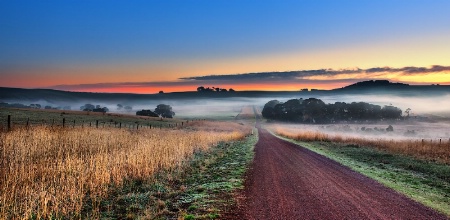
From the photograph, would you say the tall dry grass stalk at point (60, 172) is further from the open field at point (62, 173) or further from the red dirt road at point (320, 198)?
the red dirt road at point (320, 198)

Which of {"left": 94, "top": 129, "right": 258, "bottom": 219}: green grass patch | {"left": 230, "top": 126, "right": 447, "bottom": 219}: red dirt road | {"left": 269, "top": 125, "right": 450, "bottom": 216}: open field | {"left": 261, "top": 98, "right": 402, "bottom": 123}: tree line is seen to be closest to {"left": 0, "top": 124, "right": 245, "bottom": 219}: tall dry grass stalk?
{"left": 94, "top": 129, "right": 258, "bottom": 219}: green grass patch

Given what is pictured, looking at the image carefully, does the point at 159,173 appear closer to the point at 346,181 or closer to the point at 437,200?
the point at 346,181

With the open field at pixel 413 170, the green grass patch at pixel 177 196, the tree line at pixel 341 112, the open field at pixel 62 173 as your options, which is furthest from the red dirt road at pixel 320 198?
the tree line at pixel 341 112

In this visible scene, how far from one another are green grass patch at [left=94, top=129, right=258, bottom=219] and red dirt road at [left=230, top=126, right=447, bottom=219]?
0.79 metres

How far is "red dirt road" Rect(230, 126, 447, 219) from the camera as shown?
31.8 feet

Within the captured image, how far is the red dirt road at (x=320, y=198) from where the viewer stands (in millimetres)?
9703

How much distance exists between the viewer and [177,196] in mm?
11875

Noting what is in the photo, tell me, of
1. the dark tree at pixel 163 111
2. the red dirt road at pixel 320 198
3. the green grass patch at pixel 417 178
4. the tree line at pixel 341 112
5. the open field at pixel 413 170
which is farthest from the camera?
the dark tree at pixel 163 111

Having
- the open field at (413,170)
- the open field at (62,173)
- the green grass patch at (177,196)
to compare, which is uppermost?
the open field at (62,173)

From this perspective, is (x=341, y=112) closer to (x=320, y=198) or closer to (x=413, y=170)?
(x=413, y=170)

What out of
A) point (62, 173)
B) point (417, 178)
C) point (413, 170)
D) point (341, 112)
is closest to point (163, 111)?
point (341, 112)

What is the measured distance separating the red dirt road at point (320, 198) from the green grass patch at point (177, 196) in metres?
0.79

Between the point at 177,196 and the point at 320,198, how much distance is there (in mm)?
5295

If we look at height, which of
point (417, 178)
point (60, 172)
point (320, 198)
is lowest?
point (417, 178)
